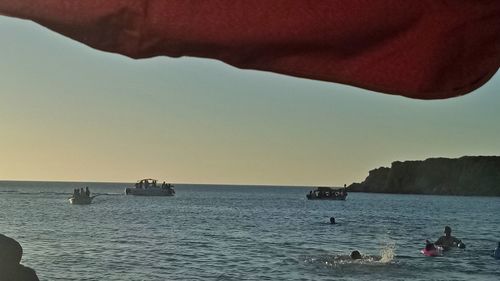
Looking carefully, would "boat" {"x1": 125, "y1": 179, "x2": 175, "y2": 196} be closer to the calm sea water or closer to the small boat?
the small boat

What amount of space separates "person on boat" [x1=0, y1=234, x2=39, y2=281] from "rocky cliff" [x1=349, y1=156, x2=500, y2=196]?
559 feet

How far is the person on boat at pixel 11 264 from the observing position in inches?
339

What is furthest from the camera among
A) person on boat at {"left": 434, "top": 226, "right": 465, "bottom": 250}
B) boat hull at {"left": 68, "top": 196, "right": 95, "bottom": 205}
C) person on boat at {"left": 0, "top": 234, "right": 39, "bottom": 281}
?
boat hull at {"left": 68, "top": 196, "right": 95, "bottom": 205}

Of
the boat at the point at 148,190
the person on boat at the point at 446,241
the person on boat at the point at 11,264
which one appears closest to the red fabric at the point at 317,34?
the person on boat at the point at 11,264

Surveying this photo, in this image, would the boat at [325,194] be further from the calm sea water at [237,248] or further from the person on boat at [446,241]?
the person on boat at [446,241]

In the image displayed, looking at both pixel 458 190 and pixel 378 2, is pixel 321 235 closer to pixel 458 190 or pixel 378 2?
pixel 378 2

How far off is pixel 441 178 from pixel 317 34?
652ft

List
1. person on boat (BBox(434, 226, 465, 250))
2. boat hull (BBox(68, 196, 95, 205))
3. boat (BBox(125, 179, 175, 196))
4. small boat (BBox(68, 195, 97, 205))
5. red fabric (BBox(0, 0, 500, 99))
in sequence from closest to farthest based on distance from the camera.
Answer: red fabric (BBox(0, 0, 500, 99)), person on boat (BBox(434, 226, 465, 250)), small boat (BBox(68, 195, 97, 205)), boat hull (BBox(68, 196, 95, 205)), boat (BBox(125, 179, 175, 196))

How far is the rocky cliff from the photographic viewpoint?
180 metres

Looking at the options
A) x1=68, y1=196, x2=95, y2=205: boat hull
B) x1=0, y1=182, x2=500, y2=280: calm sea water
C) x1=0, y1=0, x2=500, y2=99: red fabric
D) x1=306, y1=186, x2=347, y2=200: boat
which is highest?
x1=306, y1=186, x2=347, y2=200: boat

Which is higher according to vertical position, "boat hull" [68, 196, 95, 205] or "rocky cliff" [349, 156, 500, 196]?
"rocky cliff" [349, 156, 500, 196]

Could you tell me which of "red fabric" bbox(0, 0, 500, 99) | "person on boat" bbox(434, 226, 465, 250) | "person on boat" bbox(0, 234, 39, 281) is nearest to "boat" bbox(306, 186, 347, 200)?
"person on boat" bbox(434, 226, 465, 250)

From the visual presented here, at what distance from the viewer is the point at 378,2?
63.0 inches

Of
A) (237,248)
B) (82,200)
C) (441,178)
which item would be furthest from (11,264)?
(441,178)
